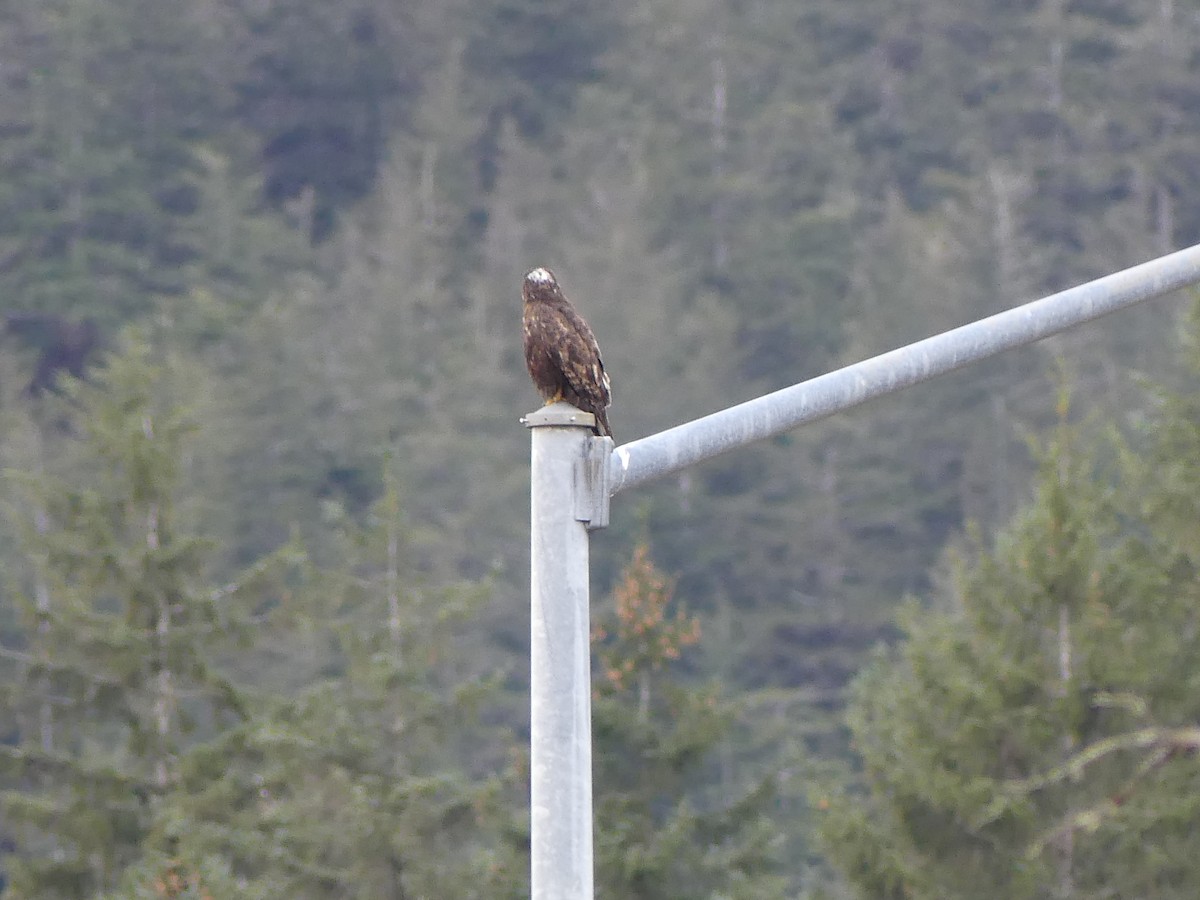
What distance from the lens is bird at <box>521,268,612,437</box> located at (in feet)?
16.9

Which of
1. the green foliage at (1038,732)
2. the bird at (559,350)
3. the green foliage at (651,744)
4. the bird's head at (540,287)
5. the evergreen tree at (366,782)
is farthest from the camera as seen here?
the evergreen tree at (366,782)

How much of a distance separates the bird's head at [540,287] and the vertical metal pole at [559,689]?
76.0 inches

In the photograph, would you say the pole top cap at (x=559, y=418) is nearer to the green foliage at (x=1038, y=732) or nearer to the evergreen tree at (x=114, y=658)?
the green foliage at (x=1038, y=732)

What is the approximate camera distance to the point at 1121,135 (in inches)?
2245

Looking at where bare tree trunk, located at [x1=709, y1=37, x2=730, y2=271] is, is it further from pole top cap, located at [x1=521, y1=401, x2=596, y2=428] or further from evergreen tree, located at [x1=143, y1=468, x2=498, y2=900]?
pole top cap, located at [x1=521, y1=401, x2=596, y2=428]

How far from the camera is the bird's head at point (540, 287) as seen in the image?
224 inches

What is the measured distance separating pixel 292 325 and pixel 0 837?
59.7ft

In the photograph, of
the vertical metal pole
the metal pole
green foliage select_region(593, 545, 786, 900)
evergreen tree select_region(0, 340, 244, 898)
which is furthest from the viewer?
evergreen tree select_region(0, 340, 244, 898)

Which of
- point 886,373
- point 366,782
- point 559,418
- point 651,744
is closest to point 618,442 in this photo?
point 366,782

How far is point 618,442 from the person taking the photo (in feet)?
116

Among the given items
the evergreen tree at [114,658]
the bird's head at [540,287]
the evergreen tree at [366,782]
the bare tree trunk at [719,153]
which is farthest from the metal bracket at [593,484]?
the bare tree trunk at [719,153]

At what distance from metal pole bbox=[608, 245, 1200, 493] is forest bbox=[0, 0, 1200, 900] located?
0.87 metres

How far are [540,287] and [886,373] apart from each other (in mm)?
1668

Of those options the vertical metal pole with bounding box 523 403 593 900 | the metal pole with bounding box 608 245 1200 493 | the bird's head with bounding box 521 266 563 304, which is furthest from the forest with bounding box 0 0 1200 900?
the bird's head with bounding box 521 266 563 304
